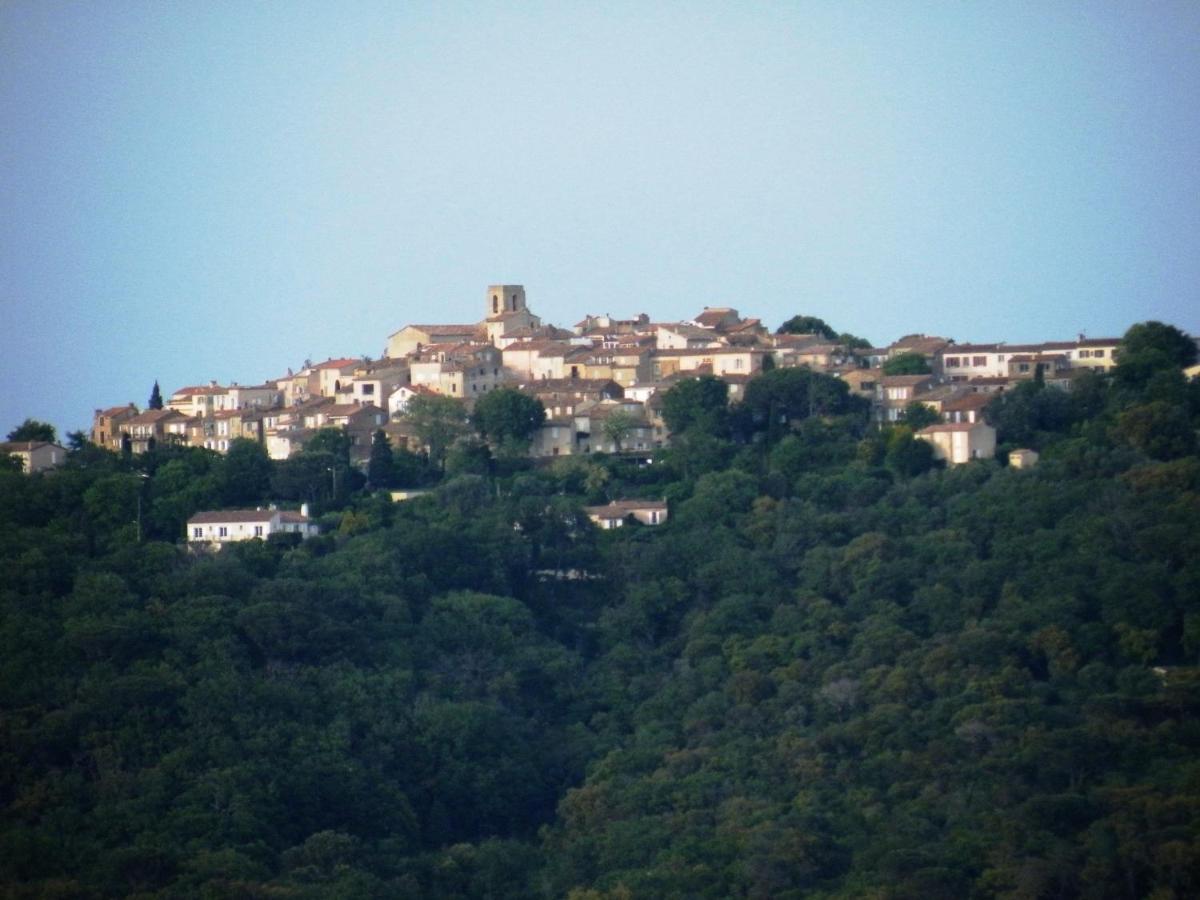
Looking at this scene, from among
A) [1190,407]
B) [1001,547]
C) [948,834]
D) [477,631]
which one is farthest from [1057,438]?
[948,834]

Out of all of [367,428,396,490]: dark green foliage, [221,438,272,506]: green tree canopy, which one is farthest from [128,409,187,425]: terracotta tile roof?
[367,428,396,490]: dark green foliage

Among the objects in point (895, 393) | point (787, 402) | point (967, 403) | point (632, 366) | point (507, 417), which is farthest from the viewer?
point (632, 366)

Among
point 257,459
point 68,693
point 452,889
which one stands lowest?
point 452,889

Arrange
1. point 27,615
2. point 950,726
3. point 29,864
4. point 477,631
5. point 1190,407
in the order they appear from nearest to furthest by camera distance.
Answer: point 29,864 → point 950,726 → point 27,615 → point 477,631 → point 1190,407

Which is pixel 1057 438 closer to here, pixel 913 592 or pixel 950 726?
pixel 913 592

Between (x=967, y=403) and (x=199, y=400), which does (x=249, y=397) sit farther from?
(x=967, y=403)

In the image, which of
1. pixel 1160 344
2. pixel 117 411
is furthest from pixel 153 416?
pixel 1160 344
